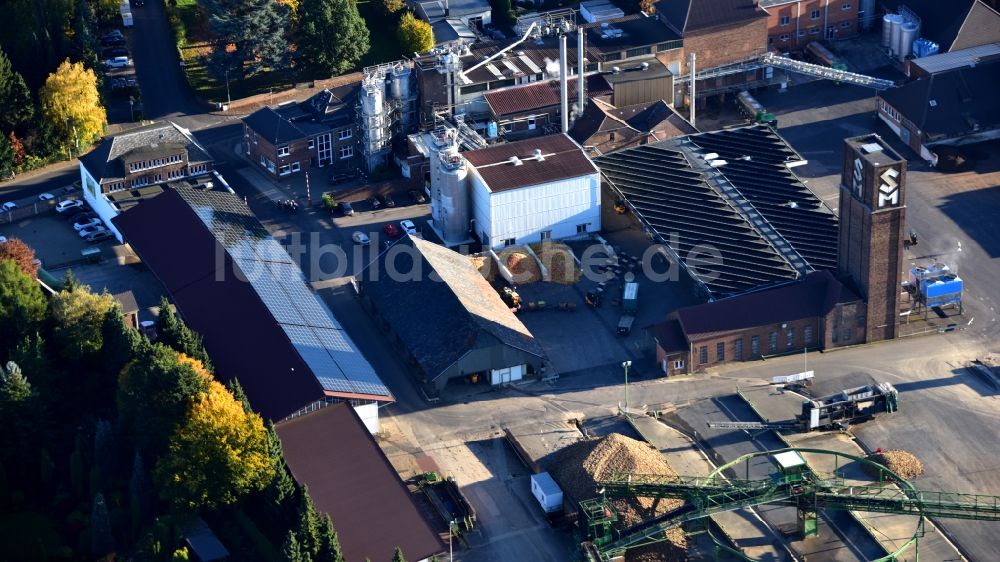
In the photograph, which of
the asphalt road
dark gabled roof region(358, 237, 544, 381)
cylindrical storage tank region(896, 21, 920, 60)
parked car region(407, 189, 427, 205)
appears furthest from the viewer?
the asphalt road

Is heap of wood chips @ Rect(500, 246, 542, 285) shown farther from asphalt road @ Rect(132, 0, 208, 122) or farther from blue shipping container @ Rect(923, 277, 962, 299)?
asphalt road @ Rect(132, 0, 208, 122)

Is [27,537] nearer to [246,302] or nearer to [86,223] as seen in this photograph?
[246,302]

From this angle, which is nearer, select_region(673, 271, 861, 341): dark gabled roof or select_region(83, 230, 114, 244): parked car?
select_region(673, 271, 861, 341): dark gabled roof

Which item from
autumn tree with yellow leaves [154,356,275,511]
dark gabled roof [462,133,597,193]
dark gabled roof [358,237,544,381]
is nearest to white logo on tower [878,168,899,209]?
dark gabled roof [358,237,544,381]

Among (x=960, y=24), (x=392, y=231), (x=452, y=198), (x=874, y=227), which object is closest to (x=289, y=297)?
(x=392, y=231)

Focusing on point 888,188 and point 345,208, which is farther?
point 345,208

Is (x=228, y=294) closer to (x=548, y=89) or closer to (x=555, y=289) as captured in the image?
(x=555, y=289)
